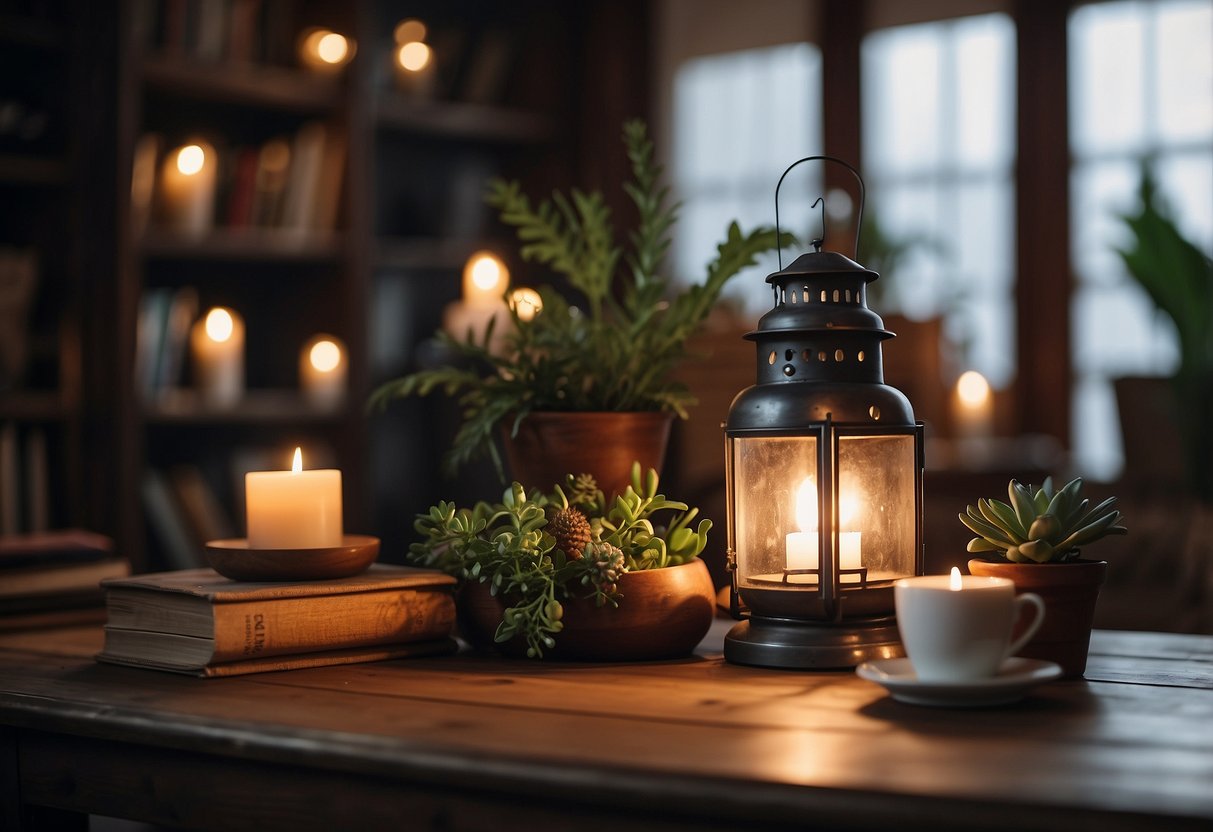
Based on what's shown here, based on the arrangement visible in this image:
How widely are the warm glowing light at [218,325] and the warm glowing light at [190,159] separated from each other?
383 mm

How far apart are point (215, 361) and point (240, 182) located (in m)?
0.53

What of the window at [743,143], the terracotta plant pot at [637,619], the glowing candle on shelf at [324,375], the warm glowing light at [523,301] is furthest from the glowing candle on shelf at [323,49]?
the terracotta plant pot at [637,619]

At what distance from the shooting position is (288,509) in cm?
117

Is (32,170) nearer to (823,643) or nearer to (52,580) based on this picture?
(52,580)

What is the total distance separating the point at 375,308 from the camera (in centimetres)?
420

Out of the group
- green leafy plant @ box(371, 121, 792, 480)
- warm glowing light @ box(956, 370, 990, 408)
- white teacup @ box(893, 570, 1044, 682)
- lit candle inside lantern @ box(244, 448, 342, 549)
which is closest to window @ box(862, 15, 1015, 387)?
warm glowing light @ box(956, 370, 990, 408)

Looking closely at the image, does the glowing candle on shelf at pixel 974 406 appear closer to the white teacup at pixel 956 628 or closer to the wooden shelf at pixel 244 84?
the wooden shelf at pixel 244 84

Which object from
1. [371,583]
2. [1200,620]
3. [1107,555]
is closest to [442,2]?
[1107,555]

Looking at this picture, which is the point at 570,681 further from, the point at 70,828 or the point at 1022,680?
the point at 70,828

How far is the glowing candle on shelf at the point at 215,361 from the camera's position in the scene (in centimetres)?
338

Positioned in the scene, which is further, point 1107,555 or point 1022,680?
point 1107,555

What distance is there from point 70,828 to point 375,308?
3.17 meters

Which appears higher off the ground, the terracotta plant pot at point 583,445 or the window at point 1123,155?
the window at point 1123,155

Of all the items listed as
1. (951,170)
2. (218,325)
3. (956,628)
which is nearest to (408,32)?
(218,325)
